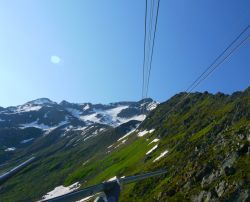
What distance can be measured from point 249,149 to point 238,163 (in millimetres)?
3685

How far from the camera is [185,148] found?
121 meters

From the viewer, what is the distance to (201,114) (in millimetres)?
172875

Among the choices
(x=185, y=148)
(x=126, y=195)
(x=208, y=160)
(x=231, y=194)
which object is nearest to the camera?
(x=231, y=194)

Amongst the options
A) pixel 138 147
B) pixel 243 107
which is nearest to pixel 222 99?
pixel 138 147

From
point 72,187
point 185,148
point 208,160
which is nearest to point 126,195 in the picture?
point 185,148

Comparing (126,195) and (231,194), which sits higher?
(126,195)

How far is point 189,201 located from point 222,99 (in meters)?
134

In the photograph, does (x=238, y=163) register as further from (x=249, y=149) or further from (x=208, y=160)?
(x=208, y=160)

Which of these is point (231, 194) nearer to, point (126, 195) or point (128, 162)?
point (126, 195)

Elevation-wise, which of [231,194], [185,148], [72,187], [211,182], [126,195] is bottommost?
[231,194]

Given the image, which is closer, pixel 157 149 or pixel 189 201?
pixel 189 201

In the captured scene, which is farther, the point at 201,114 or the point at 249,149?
the point at 201,114

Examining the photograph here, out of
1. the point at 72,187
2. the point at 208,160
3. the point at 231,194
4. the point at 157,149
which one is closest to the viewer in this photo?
the point at 231,194

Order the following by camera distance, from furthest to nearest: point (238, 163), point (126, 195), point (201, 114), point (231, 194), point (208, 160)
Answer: point (201, 114) < point (126, 195) < point (208, 160) < point (238, 163) < point (231, 194)
